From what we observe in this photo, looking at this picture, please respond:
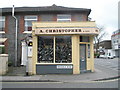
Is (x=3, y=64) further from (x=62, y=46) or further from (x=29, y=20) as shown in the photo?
(x=29, y=20)

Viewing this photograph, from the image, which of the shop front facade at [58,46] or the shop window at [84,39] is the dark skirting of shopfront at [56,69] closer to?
the shop front facade at [58,46]

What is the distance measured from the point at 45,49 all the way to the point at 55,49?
764 millimetres

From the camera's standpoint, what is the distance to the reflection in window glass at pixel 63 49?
16642mm

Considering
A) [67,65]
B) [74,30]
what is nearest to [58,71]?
[67,65]

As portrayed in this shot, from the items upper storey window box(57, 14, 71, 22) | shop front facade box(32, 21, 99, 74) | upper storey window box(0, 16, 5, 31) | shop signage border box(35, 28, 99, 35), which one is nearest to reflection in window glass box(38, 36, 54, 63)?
shop front facade box(32, 21, 99, 74)

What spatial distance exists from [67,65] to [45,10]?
803 cm

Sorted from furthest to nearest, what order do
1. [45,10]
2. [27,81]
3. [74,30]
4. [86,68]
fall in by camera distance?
[45,10], [86,68], [74,30], [27,81]

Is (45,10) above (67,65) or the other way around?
above

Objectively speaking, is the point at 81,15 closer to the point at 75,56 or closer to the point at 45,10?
the point at 45,10

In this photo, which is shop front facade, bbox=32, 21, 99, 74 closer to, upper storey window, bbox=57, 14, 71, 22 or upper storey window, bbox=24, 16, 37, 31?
upper storey window, bbox=57, 14, 71, 22

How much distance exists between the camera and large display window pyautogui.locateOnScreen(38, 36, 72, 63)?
1662 centimetres

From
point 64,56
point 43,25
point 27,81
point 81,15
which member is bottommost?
point 27,81

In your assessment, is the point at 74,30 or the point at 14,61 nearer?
the point at 74,30

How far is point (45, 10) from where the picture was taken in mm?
22328
